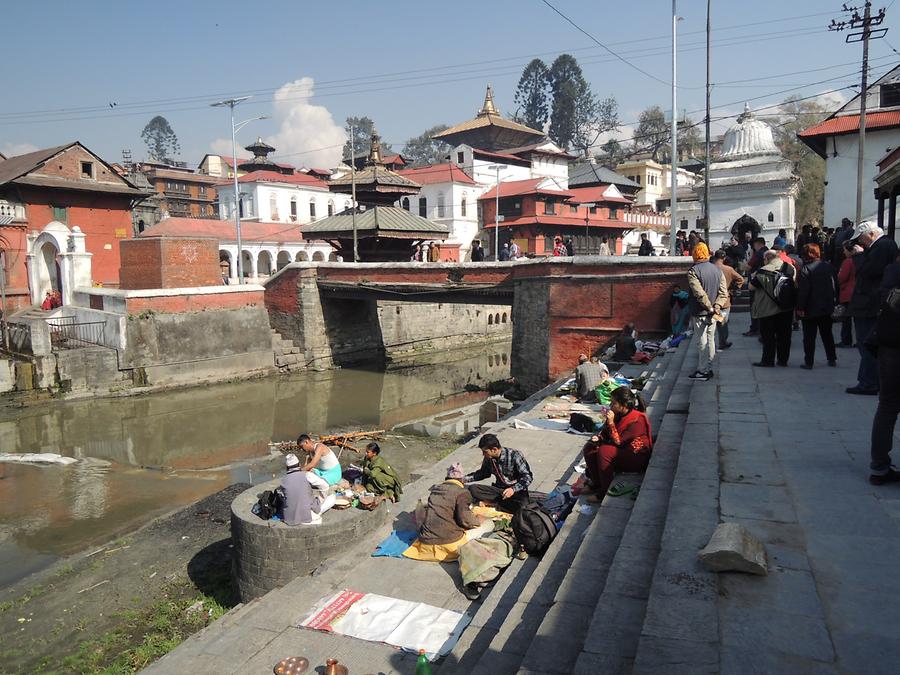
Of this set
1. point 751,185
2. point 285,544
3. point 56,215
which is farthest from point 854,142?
point 56,215

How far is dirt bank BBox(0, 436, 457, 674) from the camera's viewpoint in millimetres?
7161

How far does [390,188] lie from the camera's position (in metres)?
28.7

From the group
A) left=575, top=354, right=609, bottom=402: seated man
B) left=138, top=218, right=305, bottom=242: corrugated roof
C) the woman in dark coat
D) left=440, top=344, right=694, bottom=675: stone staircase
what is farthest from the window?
left=138, top=218, right=305, bottom=242: corrugated roof

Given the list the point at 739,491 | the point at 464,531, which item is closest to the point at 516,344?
the point at 464,531

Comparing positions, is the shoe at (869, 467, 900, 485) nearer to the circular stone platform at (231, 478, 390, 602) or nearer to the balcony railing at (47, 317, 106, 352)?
the circular stone platform at (231, 478, 390, 602)

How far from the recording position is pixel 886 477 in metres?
4.65

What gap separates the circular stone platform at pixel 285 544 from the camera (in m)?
7.01

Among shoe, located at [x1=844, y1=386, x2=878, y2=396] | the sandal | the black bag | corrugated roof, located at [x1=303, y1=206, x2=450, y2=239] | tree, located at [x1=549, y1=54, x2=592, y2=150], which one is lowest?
the black bag

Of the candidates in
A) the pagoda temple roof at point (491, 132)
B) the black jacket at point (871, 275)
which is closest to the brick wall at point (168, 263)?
the black jacket at point (871, 275)

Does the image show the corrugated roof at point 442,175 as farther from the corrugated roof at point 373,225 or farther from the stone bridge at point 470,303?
the corrugated roof at point 373,225

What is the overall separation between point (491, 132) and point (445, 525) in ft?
179

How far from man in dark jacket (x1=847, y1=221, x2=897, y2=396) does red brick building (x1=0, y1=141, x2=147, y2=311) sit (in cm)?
2684

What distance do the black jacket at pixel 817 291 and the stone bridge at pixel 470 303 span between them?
831 cm

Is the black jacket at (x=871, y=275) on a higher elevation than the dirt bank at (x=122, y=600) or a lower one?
higher
